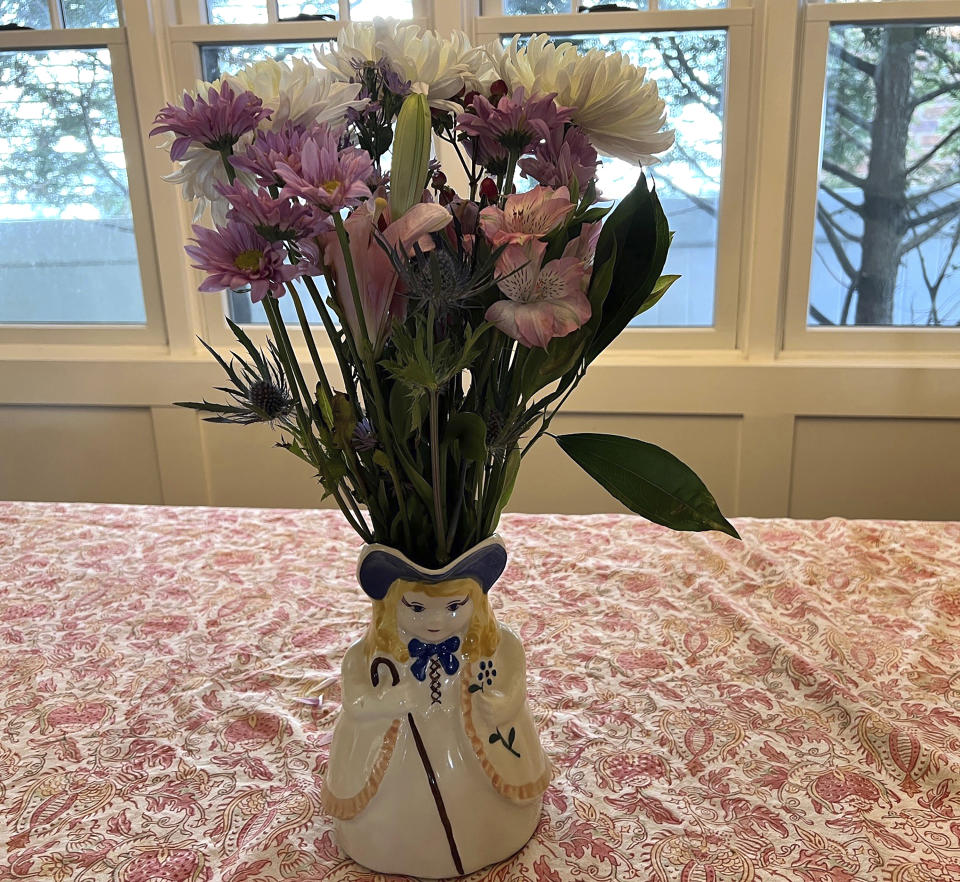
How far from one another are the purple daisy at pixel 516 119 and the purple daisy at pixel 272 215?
0.39 feet

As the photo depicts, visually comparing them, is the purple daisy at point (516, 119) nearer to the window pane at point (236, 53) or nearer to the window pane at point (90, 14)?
the window pane at point (236, 53)

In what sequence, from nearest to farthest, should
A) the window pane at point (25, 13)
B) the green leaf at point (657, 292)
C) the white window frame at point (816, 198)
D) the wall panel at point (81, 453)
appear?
the green leaf at point (657, 292), the white window frame at point (816, 198), the window pane at point (25, 13), the wall panel at point (81, 453)

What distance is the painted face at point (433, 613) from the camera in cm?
58

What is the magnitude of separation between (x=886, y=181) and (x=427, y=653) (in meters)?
1.81

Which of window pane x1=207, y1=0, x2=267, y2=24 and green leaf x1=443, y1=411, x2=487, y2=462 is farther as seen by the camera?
window pane x1=207, y1=0, x2=267, y2=24

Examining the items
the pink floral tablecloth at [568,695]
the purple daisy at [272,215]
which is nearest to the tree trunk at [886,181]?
the pink floral tablecloth at [568,695]

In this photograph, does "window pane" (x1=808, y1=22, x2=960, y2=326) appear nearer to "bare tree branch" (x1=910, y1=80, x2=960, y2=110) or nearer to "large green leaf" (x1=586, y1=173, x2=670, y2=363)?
"bare tree branch" (x1=910, y1=80, x2=960, y2=110)

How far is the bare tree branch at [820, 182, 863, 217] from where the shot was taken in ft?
6.38

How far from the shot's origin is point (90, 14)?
2012 mm

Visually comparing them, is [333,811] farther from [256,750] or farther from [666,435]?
[666,435]

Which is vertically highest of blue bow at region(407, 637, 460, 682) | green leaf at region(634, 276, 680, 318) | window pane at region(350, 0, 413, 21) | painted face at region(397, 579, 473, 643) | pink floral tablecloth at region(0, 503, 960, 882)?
window pane at region(350, 0, 413, 21)

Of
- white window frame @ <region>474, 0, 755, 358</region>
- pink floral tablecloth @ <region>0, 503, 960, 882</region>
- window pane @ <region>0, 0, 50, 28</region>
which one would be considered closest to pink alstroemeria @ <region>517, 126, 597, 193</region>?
pink floral tablecloth @ <region>0, 503, 960, 882</region>

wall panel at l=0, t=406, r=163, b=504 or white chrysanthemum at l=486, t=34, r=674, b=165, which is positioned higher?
white chrysanthemum at l=486, t=34, r=674, b=165

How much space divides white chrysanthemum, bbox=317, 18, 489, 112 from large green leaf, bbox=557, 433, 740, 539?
0.24 meters
